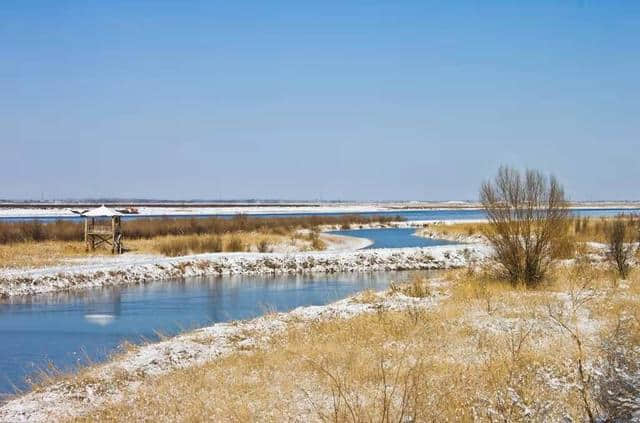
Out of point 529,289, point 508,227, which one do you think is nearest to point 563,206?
point 508,227

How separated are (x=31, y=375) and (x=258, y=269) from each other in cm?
2015

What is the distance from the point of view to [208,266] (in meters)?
31.5

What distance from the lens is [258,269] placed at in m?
32.0

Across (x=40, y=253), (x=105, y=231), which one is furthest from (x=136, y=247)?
(x=40, y=253)

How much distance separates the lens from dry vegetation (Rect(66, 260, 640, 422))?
6.70m

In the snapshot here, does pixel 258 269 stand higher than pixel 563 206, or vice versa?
pixel 563 206

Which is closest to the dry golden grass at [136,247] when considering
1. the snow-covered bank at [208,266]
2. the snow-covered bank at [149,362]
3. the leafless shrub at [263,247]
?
the leafless shrub at [263,247]

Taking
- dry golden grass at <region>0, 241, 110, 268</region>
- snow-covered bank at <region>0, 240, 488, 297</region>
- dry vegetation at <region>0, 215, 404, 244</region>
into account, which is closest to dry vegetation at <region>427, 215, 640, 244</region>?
snow-covered bank at <region>0, 240, 488, 297</region>

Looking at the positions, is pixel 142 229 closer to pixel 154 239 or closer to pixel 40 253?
pixel 154 239

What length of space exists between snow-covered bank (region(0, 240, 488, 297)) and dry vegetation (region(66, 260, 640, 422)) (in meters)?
16.6

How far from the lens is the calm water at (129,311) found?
14.3m

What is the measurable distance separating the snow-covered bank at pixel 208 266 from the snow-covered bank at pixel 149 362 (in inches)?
558

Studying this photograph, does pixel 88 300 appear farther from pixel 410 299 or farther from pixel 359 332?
pixel 359 332

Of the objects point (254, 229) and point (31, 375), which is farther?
point (254, 229)
